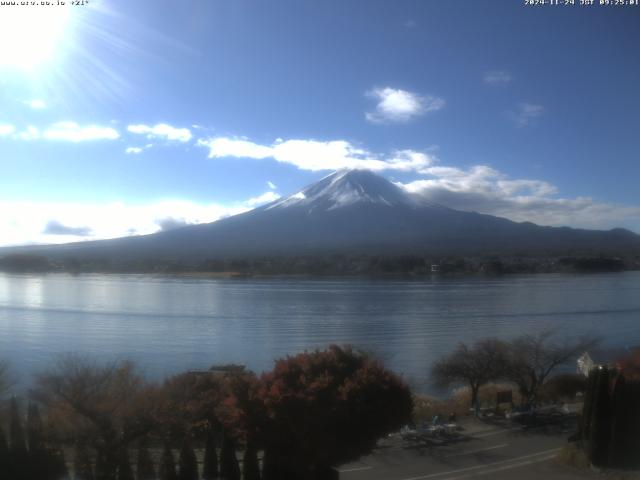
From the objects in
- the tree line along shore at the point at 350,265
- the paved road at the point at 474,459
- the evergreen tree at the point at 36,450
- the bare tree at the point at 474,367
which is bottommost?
the paved road at the point at 474,459

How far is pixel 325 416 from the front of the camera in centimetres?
468

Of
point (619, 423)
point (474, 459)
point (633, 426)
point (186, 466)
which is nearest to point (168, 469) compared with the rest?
point (186, 466)

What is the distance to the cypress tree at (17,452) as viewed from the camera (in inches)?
184

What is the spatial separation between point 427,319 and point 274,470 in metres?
13.3

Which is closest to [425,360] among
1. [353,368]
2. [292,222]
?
[353,368]

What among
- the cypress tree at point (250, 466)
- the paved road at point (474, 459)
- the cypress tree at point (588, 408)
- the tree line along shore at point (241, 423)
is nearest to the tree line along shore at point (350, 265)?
the tree line along shore at point (241, 423)

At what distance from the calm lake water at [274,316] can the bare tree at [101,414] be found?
4644 mm

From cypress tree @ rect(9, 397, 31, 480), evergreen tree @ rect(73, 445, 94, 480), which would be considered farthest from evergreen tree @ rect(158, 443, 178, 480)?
cypress tree @ rect(9, 397, 31, 480)

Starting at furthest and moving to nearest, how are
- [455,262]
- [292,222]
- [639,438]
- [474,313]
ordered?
[292,222], [455,262], [474,313], [639,438]

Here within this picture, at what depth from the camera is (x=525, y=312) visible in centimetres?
1988

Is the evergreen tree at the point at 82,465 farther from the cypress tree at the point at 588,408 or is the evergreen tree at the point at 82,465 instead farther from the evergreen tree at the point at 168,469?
the cypress tree at the point at 588,408

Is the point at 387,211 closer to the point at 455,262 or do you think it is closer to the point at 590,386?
the point at 455,262

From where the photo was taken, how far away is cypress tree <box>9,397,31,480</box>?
15.3 ft

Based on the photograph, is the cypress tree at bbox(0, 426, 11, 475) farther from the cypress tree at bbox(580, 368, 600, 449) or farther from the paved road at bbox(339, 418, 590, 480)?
the cypress tree at bbox(580, 368, 600, 449)
